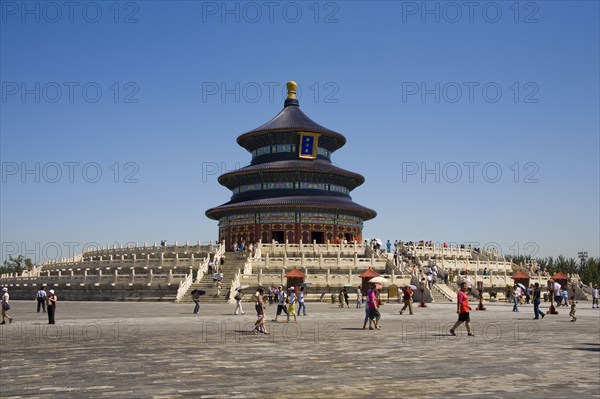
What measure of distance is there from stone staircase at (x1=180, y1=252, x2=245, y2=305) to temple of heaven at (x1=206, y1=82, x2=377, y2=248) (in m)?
13.3

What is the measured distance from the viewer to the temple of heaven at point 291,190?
63.0 m

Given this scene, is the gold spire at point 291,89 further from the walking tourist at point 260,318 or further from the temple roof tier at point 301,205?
the walking tourist at point 260,318

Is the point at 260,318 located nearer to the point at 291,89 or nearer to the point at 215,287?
the point at 215,287

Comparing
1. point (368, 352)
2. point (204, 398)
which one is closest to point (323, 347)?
point (368, 352)

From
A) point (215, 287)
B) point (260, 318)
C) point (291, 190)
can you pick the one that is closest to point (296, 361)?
point (260, 318)

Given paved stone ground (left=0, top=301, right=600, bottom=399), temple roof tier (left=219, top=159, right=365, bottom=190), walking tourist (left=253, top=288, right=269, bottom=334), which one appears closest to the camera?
paved stone ground (left=0, top=301, right=600, bottom=399)

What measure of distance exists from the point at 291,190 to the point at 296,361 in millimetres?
51299

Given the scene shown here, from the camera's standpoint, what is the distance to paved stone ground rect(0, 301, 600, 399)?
10930 millimetres

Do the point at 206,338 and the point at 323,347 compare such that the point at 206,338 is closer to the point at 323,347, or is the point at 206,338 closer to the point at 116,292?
the point at 323,347

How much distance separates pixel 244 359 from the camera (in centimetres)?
1470

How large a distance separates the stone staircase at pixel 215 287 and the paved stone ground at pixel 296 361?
16.4 m

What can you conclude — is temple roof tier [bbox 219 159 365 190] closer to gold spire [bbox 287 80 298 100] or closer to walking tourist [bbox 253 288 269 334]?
gold spire [bbox 287 80 298 100]

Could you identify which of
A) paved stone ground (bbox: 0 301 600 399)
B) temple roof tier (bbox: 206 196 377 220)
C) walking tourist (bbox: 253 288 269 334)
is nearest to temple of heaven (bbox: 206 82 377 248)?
temple roof tier (bbox: 206 196 377 220)

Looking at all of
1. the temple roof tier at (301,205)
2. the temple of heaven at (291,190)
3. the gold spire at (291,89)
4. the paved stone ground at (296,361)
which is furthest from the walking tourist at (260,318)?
the gold spire at (291,89)
